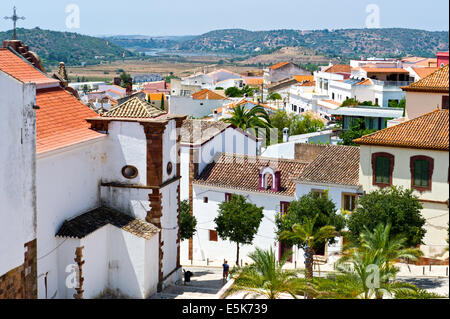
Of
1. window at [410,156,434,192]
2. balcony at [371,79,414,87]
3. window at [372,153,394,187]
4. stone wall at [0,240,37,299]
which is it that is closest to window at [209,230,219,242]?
window at [372,153,394,187]

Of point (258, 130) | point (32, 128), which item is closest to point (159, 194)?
point (32, 128)

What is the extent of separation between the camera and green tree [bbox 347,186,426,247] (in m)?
22.7

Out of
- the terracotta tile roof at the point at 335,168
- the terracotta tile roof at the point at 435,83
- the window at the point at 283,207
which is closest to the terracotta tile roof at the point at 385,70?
the terracotta tile roof at the point at 435,83

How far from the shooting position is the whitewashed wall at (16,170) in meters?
14.6

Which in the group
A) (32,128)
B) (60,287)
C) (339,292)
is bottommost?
(60,287)

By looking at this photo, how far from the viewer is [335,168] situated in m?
30.2

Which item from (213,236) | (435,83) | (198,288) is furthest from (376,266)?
(213,236)

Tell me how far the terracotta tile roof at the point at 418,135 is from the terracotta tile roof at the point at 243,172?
5605mm

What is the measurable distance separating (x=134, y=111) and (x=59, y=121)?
2682mm

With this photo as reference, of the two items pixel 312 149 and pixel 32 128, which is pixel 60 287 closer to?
pixel 32 128

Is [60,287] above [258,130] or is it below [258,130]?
below

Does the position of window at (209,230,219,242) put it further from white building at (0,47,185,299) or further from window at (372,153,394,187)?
window at (372,153,394,187)

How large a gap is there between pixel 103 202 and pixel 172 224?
110 inches
